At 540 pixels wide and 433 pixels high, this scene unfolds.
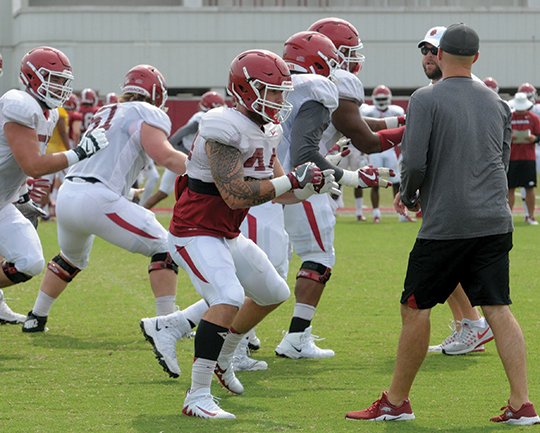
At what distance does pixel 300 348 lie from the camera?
736 centimetres

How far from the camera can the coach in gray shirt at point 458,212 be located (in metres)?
5.37

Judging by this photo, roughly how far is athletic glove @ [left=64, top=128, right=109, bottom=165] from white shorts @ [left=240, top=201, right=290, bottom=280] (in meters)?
0.97

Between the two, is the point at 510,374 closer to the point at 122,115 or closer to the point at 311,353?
the point at 311,353

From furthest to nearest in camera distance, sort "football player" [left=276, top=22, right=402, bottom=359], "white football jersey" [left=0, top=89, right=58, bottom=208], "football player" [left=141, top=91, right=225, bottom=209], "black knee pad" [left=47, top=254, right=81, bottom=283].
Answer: "football player" [left=141, top=91, right=225, bottom=209] < "black knee pad" [left=47, top=254, right=81, bottom=283] < "white football jersey" [left=0, top=89, right=58, bottom=208] < "football player" [left=276, top=22, right=402, bottom=359]

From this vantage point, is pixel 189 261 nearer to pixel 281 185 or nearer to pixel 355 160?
pixel 281 185

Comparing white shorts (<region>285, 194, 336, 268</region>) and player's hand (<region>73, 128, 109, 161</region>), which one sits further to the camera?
white shorts (<region>285, 194, 336, 268</region>)

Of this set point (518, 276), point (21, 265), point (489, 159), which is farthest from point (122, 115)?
point (518, 276)

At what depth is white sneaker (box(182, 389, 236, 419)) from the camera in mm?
5598

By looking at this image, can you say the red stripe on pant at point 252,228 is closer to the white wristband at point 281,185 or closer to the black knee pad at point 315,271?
the black knee pad at point 315,271

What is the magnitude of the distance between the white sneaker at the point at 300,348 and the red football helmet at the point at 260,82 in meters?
2.02

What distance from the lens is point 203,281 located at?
575 centimetres

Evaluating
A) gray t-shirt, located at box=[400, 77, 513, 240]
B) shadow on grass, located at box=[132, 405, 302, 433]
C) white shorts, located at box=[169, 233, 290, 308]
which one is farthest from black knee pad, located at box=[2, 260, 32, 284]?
gray t-shirt, located at box=[400, 77, 513, 240]

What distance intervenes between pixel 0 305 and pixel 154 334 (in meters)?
2.60

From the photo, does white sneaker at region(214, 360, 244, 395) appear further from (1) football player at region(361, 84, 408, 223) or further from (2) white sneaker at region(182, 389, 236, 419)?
(1) football player at region(361, 84, 408, 223)
